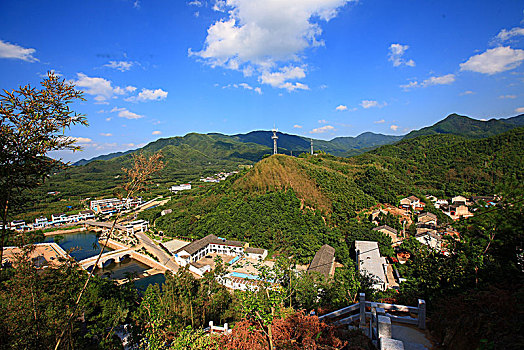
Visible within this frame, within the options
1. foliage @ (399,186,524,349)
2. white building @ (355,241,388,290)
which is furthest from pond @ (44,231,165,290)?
foliage @ (399,186,524,349)

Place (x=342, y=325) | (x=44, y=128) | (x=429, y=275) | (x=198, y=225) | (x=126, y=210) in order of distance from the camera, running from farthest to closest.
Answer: (x=198, y=225) < (x=429, y=275) < (x=342, y=325) < (x=126, y=210) < (x=44, y=128)

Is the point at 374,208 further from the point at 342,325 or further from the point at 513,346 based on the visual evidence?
the point at 513,346

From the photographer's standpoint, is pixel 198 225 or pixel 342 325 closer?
pixel 342 325

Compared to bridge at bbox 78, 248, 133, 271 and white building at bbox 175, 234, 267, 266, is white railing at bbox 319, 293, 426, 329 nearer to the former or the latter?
white building at bbox 175, 234, 267, 266

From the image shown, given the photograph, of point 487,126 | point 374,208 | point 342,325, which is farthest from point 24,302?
point 487,126

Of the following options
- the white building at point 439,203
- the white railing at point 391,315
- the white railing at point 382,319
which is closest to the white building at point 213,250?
the white railing at point 391,315

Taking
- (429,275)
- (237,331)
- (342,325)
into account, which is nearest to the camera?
(237,331)
